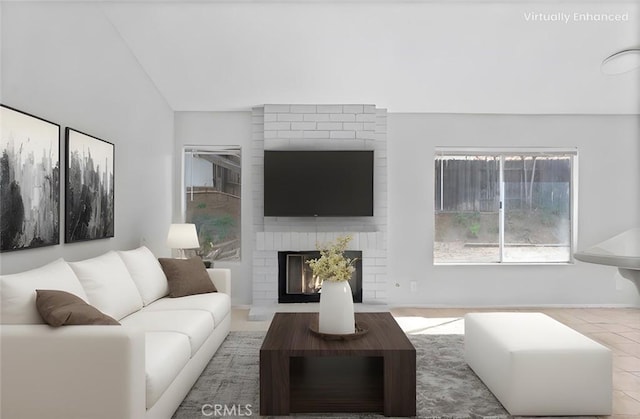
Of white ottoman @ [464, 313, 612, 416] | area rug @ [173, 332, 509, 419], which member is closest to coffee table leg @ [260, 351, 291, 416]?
area rug @ [173, 332, 509, 419]

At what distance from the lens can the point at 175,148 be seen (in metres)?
5.53

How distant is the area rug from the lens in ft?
8.50

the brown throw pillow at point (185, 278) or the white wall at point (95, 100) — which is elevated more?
the white wall at point (95, 100)

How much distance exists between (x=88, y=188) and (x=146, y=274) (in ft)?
2.67

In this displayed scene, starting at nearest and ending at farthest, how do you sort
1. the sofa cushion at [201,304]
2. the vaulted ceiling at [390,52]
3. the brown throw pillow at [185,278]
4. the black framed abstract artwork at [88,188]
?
1. the black framed abstract artwork at [88,188]
2. the sofa cushion at [201,304]
3. the brown throw pillow at [185,278]
4. the vaulted ceiling at [390,52]

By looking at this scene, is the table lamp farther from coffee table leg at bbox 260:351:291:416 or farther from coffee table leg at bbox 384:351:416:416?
coffee table leg at bbox 384:351:416:416

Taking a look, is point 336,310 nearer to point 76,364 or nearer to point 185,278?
point 76,364

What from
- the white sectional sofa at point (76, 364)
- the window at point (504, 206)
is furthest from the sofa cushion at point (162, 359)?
the window at point (504, 206)

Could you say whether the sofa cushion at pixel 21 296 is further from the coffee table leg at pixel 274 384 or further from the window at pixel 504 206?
the window at pixel 504 206

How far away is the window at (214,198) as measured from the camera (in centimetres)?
561

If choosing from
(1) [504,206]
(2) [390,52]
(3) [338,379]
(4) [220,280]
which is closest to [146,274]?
(4) [220,280]

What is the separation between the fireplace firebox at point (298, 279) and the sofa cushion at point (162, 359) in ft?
8.79

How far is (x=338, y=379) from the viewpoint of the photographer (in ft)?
9.23

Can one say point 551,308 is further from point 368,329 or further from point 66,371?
point 66,371
